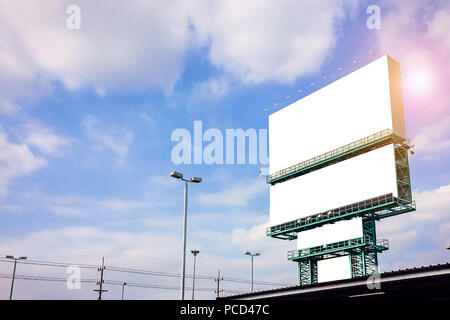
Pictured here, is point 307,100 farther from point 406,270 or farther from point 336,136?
point 406,270

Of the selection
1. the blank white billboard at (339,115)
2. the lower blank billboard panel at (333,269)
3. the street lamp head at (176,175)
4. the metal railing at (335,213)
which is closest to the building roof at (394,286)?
the street lamp head at (176,175)

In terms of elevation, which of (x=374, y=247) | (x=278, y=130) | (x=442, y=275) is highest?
(x=278, y=130)

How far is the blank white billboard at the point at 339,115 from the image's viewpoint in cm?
7006

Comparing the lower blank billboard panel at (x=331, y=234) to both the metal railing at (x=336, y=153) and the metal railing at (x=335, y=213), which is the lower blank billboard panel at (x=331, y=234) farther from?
the metal railing at (x=336, y=153)

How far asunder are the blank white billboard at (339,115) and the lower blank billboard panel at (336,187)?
379 cm

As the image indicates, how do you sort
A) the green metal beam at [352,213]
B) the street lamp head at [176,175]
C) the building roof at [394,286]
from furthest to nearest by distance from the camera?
1. the green metal beam at [352,213]
2. the street lamp head at [176,175]
3. the building roof at [394,286]

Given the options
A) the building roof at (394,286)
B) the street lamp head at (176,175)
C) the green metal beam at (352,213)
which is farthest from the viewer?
the green metal beam at (352,213)

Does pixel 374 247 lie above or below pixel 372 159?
below

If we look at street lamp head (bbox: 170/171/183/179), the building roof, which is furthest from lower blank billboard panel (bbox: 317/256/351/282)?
street lamp head (bbox: 170/171/183/179)

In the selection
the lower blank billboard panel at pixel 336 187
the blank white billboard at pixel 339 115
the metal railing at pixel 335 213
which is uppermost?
the blank white billboard at pixel 339 115

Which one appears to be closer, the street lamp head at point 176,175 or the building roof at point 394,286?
the building roof at point 394,286

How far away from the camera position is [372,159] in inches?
2744
